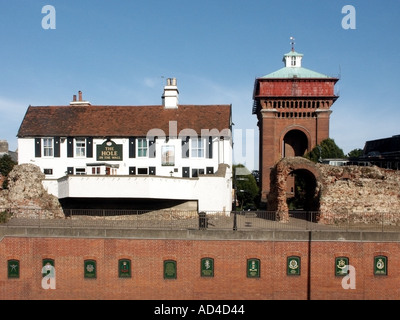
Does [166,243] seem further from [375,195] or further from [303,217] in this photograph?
[375,195]

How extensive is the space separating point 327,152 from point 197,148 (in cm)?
1665

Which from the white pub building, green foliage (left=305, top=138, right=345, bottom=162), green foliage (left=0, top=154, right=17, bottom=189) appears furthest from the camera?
green foliage (left=0, top=154, right=17, bottom=189)

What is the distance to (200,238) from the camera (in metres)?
18.9

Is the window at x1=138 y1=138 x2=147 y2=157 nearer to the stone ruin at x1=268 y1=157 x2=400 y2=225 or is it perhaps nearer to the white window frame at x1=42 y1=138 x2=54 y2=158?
the white window frame at x1=42 y1=138 x2=54 y2=158

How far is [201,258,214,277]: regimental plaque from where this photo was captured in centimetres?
1889

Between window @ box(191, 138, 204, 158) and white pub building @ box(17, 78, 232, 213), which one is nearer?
white pub building @ box(17, 78, 232, 213)

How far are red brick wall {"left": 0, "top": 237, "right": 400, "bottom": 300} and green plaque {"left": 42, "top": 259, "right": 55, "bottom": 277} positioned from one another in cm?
22

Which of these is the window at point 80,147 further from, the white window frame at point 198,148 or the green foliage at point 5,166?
the green foliage at point 5,166

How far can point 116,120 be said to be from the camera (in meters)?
30.0

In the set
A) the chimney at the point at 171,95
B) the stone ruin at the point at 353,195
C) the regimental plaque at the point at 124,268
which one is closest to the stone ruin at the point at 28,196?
the regimental plaque at the point at 124,268

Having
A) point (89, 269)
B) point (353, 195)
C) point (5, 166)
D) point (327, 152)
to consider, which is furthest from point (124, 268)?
point (5, 166)

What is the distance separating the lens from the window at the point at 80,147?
28719 mm

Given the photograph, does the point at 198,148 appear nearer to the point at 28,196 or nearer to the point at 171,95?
the point at 171,95

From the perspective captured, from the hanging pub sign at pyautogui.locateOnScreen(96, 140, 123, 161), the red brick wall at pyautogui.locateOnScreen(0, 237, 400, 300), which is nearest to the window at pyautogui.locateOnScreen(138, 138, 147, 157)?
the hanging pub sign at pyautogui.locateOnScreen(96, 140, 123, 161)
